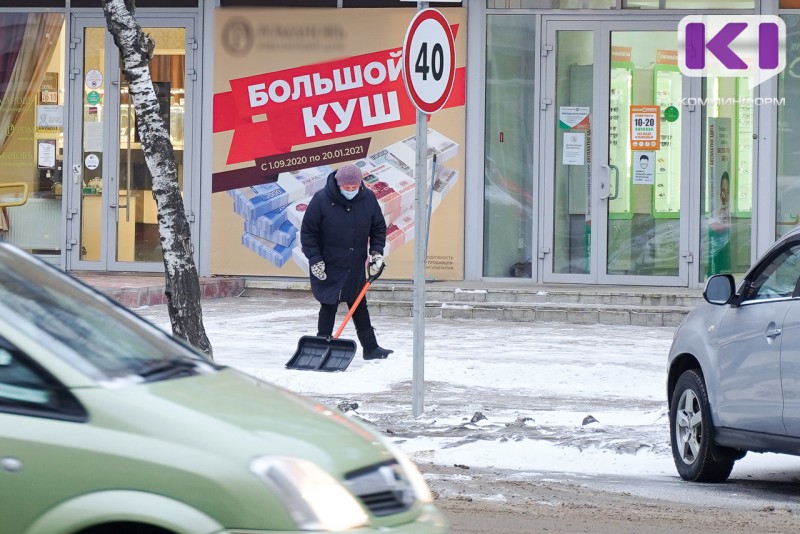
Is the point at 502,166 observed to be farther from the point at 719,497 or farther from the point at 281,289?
the point at 719,497

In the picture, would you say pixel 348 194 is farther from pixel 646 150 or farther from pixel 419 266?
pixel 646 150

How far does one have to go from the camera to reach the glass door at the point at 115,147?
19.6 metres

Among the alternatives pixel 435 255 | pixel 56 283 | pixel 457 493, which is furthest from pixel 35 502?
pixel 435 255

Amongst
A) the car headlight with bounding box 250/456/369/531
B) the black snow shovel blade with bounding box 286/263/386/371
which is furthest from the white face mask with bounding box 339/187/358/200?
the car headlight with bounding box 250/456/369/531

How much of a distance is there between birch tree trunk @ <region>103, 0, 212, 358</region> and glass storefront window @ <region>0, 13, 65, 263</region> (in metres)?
8.28

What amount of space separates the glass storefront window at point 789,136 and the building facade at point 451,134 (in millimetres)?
26

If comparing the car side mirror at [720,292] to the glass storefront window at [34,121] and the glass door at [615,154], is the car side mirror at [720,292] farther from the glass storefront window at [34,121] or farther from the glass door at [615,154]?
the glass storefront window at [34,121]

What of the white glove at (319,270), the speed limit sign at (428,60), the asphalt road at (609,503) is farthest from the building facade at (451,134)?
the asphalt road at (609,503)

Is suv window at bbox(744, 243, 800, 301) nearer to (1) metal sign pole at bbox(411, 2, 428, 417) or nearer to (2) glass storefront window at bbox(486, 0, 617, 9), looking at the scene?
(1) metal sign pole at bbox(411, 2, 428, 417)

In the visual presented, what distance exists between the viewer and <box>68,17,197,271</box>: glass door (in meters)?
19.6

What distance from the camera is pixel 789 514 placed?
23.3ft

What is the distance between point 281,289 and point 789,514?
12419mm

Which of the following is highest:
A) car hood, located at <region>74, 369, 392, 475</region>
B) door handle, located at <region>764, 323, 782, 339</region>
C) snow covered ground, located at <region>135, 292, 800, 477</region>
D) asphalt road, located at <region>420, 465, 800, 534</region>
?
door handle, located at <region>764, 323, 782, 339</region>

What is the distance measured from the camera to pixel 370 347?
1355cm
